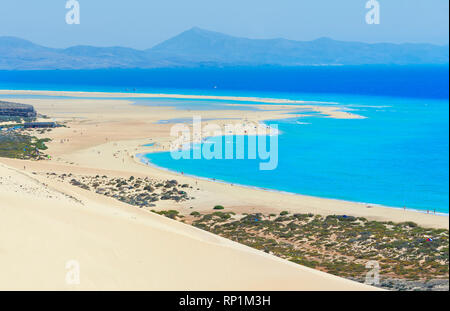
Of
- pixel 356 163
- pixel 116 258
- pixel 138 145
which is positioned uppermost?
Result: pixel 116 258

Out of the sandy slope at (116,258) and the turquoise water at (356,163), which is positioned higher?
the sandy slope at (116,258)

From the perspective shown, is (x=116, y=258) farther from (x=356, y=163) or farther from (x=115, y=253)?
(x=356, y=163)

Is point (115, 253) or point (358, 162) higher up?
point (115, 253)

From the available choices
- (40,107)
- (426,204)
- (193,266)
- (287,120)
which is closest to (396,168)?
(426,204)

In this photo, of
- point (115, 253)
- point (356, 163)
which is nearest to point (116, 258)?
point (115, 253)

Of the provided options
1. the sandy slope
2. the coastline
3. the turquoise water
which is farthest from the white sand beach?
the turquoise water

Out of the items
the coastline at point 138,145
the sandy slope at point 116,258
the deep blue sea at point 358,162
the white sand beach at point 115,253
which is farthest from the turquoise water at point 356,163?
the sandy slope at point 116,258

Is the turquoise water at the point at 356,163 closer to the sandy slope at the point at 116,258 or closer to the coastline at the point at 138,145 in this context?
the coastline at the point at 138,145
